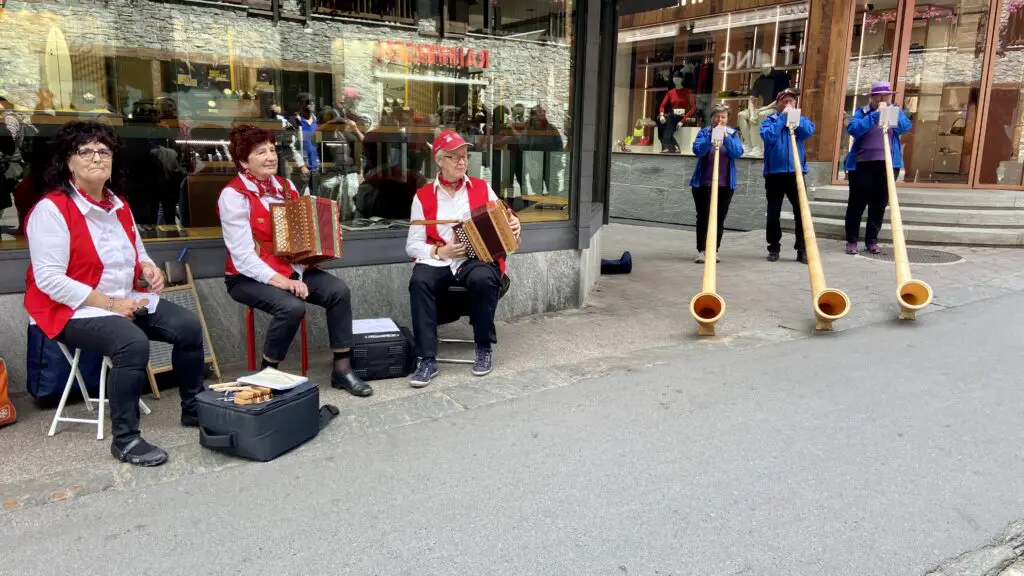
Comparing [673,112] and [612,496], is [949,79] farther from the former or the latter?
[612,496]

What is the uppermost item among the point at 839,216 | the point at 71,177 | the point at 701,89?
the point at 701,89

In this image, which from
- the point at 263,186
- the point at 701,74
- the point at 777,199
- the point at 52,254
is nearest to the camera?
the point at 52,254

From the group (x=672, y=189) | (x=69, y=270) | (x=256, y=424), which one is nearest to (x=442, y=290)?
(x=256, y=424)

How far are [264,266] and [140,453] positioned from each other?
4.05 ft

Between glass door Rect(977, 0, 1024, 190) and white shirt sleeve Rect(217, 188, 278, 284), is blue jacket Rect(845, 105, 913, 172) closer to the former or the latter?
glass door Rect(977, 0, 1024, 190)

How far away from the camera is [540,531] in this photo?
2.87 meters

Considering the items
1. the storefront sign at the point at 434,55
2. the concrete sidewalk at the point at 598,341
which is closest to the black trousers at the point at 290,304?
the concrete sidewalk at the point at 598,341

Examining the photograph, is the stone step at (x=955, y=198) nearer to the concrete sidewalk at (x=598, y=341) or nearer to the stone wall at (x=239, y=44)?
the concrete sidewalk at (x=598, y=341)

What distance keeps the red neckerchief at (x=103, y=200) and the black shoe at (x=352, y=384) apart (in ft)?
5.09

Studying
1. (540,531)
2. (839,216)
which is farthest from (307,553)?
(839,216)

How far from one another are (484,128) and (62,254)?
4.12 metres

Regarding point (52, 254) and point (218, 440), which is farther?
point (218, 440)

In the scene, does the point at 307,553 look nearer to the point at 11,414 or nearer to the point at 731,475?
the point at 731,475

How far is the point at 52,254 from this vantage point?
11.1 ft
